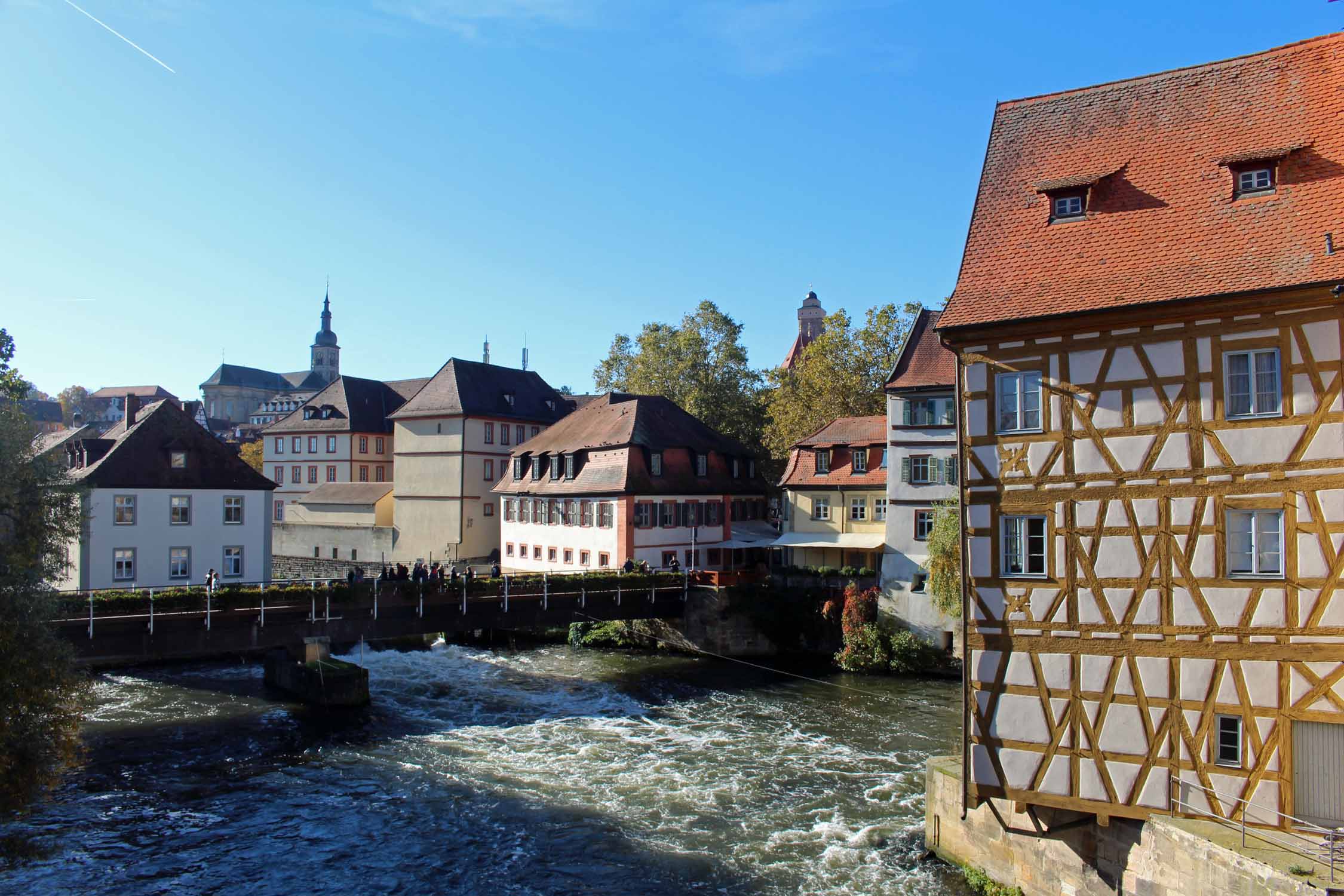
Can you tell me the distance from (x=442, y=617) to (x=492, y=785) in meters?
10.7

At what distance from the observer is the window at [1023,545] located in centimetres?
1391

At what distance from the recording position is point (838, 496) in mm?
39281

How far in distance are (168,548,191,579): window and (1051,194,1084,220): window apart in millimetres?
32281

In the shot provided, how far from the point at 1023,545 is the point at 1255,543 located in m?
2.89

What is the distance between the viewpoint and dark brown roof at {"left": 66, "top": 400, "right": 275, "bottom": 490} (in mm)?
34281

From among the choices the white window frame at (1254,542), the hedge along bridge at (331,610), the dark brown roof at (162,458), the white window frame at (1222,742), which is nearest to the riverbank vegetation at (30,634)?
the hedge along bridge at (331,610)

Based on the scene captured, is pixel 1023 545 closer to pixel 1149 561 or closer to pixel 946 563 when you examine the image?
pixel 1149 561

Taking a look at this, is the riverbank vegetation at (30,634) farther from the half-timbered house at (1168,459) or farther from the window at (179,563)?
the window at (179,563)

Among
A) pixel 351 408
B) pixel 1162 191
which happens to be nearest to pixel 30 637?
pixel 1162 191

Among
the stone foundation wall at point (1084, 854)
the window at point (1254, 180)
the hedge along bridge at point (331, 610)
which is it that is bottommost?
the stone foundation wall at point (1084, 854)

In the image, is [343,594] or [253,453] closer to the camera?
[343,594]

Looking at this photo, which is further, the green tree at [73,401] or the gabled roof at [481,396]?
the green tree at [73,401]

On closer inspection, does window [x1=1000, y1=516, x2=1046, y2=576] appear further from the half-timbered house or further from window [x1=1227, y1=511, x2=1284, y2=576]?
window [x1=1227, y1=511, x2=1284, y2=576]

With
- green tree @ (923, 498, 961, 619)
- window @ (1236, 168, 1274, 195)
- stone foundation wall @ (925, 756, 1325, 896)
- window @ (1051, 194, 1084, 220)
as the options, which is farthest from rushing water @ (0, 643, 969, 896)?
window @ (1236, 168, 1274, 195)
